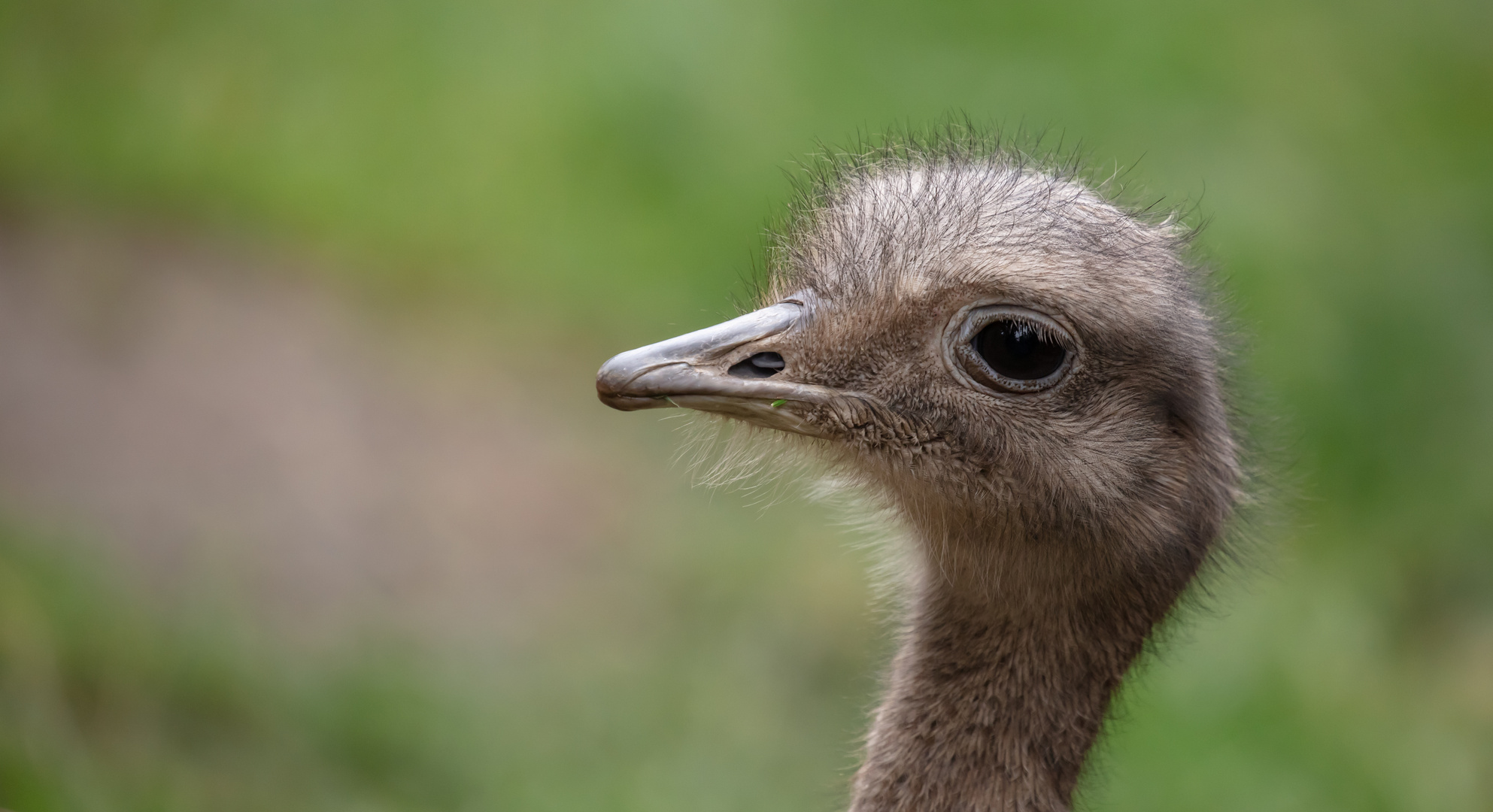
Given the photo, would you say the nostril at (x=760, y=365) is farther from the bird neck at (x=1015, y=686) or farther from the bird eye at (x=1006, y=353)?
the bird neck at (x=1015, y=686)

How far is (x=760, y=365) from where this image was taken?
2.38m

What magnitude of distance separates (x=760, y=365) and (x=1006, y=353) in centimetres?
37

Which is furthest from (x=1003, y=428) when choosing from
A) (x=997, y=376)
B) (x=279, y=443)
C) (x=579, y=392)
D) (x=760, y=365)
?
(x=579, y=392)

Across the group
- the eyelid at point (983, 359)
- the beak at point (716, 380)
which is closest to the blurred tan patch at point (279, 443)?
the beak at point (716, 380)

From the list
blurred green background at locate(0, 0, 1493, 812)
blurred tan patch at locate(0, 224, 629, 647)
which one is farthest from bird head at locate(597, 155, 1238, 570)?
blurred tan patch at locate(0, 224, 629, 647)

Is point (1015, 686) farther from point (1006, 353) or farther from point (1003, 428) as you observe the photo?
point (1006, 353)

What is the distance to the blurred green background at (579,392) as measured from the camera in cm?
398

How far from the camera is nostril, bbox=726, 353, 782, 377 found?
7.74 feet

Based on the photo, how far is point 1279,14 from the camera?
7.03 metres

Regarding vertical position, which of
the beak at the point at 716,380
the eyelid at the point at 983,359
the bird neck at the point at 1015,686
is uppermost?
the eyelid at the point at 983,359

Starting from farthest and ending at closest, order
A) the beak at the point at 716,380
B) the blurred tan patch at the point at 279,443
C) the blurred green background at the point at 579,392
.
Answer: the blurred tan patch at the point at 279,443 < the blurred green background at the point at 579,392 < the beak at the point at 716,380

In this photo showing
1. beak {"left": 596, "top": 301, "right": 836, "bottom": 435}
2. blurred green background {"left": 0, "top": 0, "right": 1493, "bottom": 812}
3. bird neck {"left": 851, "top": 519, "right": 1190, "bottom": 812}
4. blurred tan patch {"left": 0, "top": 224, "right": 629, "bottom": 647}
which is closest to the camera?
beak {"left": 596, "top": 301, "right": 836, "bottom": 435}

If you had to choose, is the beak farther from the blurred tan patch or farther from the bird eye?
the blurred tan patch

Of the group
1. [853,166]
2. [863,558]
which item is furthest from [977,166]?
[863,558]
